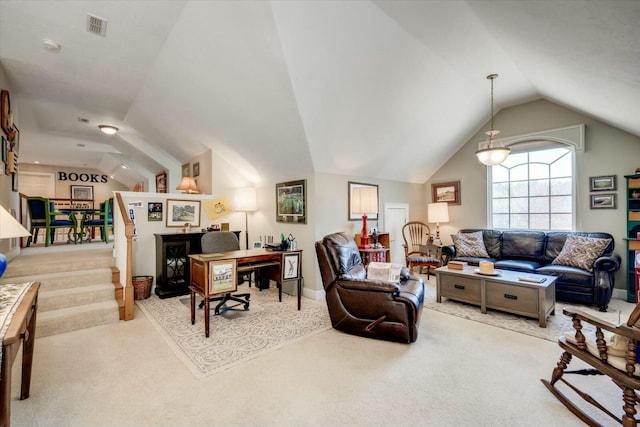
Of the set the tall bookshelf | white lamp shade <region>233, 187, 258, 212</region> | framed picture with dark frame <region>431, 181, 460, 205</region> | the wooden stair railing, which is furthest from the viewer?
framed picture with dark frame <region>431, 181, 460, 205</region>

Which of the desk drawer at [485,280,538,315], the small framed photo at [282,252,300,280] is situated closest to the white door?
the desk drawer at [485,280,538,315]

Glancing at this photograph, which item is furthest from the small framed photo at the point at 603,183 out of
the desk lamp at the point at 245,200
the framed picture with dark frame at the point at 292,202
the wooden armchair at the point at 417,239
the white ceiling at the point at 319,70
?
the desk lamp at the point at 245,200

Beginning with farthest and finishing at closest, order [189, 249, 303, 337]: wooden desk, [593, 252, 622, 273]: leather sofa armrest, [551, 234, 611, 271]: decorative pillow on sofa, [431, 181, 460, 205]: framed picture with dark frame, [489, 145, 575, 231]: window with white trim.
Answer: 1. [431, 181, 460, 205]: framed picture with dark frame
2. [489, 145, 575, 231]: window with white trim
3. [551, 234, 611, 271]: decorative pillow on sofa
4. [593, 252, 622, 273]: leather sofa armrest
5. [189, 249, 303, 337]: wooden desk

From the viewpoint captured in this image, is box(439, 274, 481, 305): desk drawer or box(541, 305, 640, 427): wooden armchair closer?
box(541, 305, 640, 427): wooden armchair

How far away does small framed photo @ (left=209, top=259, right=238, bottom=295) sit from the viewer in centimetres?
292

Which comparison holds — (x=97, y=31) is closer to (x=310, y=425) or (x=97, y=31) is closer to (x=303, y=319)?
(x=303, y=319)

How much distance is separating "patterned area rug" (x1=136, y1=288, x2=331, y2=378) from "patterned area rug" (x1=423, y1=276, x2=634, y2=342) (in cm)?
165

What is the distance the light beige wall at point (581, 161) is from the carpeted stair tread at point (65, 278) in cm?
625

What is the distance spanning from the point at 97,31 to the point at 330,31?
93.0 inches

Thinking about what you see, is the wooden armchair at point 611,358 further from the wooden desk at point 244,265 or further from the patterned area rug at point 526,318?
the wooden desk at point 244,265

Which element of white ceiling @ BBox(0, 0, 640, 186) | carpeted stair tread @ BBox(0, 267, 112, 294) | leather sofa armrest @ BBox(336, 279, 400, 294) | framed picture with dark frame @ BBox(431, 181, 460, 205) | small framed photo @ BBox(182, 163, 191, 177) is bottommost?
carpeted stair tread @ BBox(0, 267, 112, 294)

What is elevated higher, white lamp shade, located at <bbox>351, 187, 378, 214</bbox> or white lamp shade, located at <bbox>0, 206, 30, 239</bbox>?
white lamp shade, located at <bbox>351, 187, 378, 214</bbox>

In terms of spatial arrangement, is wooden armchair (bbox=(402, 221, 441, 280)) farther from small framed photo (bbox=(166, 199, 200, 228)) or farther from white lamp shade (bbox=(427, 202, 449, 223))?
small framed photo (bbox=(166, 199, 200, 228))

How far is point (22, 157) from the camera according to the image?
8414mm
